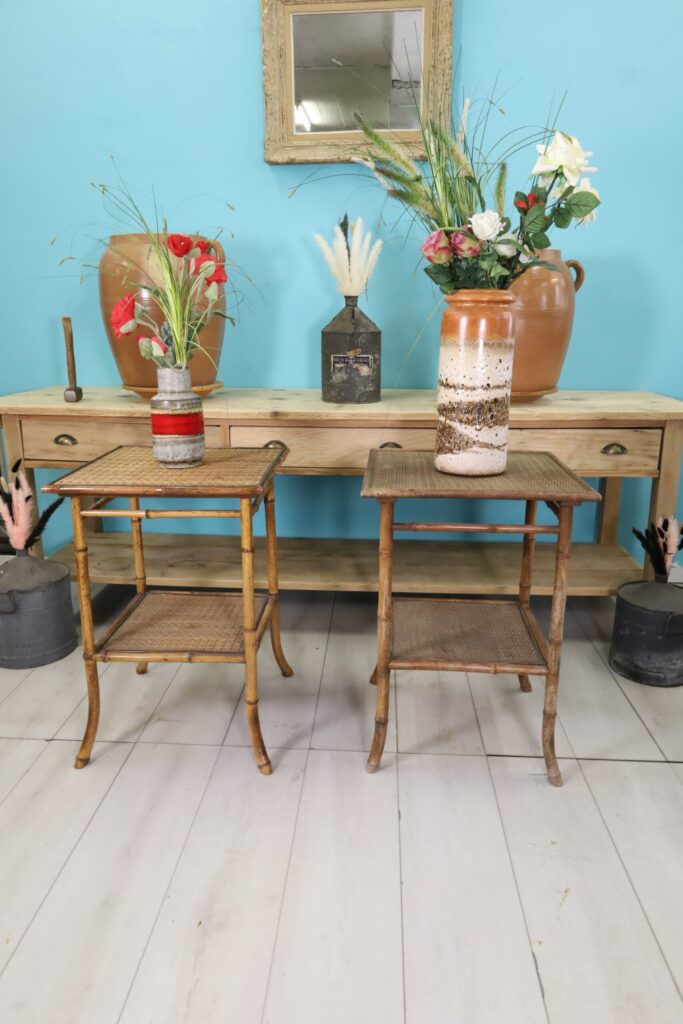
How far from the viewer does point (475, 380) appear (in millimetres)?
1522

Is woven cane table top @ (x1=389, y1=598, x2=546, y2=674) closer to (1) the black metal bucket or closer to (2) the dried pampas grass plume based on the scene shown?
(1) the black metal bucket

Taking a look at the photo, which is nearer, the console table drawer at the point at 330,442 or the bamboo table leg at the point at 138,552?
the bamboo table leg at the point at 138,552

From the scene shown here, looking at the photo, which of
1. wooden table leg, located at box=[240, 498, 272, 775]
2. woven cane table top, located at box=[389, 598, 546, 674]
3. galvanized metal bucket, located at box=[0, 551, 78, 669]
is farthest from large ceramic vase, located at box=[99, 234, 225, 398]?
woven cane table top, located at box=[389, 598, 546, 674]

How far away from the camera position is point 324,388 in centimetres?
217

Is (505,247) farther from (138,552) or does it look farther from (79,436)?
(79,436)

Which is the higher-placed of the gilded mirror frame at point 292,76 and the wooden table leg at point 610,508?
the gilded mirror frame at point 292,76

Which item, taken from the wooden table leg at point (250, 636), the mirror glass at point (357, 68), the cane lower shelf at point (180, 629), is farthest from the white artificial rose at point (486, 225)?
the mirror glass at point (357, 68)

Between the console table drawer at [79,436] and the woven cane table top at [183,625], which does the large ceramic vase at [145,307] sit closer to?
the console table drawer at [79,436]

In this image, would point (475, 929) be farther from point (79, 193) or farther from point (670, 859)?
point (79, 193)

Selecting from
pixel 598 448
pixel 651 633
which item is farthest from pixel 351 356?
pixel 651 633

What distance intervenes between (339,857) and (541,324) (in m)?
1.45

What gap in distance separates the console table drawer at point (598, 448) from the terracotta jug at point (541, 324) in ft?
0.48

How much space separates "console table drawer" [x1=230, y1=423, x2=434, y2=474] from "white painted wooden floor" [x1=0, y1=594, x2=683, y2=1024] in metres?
0.62

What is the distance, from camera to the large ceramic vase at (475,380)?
149 centimetres
